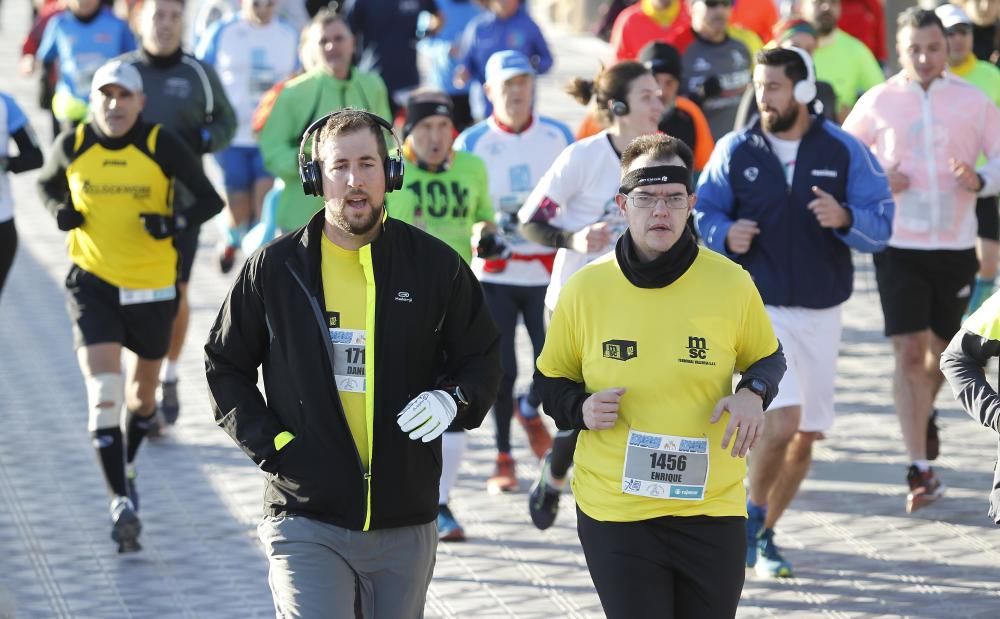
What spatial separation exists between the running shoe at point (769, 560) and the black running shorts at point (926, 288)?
164 centimetres

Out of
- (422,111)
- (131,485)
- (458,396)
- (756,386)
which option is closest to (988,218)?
(422,111)

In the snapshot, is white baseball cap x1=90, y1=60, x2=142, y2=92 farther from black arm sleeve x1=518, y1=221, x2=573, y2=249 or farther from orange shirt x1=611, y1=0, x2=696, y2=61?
orange shirt x1=611, y1=0, x2=696, y2=61

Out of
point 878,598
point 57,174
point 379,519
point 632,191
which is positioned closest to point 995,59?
point 878,598

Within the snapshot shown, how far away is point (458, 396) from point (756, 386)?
2.94 ft

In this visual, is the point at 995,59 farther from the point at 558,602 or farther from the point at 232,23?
the point at 558,602

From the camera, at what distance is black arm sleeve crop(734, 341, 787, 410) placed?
5.35m

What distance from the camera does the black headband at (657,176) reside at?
535 cm

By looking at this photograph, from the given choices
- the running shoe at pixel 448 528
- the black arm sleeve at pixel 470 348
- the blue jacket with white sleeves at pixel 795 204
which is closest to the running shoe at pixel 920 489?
the blue jacket with white sleeves at pixel 795 204

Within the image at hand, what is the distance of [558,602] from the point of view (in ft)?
24.3

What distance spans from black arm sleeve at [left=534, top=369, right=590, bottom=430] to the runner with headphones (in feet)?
7.33

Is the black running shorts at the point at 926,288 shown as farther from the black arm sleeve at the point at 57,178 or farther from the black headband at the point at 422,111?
the black arm sleeve at the point at 57,178

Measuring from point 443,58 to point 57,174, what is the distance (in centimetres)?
766

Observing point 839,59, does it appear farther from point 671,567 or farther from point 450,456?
point 671,567

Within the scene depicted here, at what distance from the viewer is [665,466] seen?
17.2 feet
